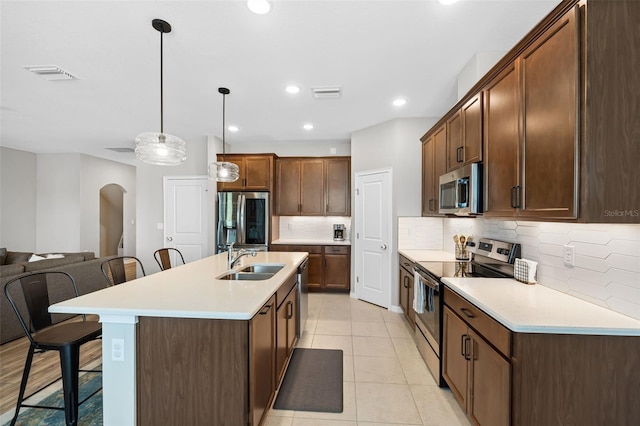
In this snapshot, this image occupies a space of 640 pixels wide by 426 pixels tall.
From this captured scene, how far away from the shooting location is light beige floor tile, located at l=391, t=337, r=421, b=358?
2822 mm

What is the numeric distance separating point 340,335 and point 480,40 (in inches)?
125

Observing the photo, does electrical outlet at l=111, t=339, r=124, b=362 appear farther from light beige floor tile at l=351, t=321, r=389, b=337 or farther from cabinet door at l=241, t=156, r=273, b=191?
cabinet door at l=241, t=156, r=273, b=191

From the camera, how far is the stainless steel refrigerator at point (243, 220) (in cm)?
477

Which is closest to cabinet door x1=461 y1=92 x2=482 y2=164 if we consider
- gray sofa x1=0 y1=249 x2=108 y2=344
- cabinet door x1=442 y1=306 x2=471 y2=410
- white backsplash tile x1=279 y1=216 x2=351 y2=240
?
cabinet door x1=442 y1=306 x2=471 y2=410

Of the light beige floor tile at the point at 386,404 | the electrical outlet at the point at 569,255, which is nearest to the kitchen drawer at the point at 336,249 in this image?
the light beige floor tile at the point at 386,404

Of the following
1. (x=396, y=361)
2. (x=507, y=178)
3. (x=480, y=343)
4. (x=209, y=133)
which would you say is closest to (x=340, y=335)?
(x=396, y=361)

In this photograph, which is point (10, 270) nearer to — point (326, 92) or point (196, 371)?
point (196, 371)

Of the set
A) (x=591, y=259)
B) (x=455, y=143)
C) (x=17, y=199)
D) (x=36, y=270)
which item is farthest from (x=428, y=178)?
(x=17, y=199)

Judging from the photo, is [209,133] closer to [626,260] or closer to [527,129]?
[527,129]

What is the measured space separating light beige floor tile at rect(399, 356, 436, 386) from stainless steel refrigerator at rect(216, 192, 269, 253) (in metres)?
2.89

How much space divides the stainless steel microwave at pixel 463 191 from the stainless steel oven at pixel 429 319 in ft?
2.09

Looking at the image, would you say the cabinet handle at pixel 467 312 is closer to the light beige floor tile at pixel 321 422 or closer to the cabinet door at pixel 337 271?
the light beige floor tile at pixel 321 422

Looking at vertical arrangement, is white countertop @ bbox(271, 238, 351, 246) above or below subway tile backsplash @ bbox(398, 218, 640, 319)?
below

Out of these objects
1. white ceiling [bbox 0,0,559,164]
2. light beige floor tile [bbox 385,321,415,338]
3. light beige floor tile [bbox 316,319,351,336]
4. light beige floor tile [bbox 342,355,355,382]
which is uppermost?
white ceiling [bbox 0,0,559,164]
